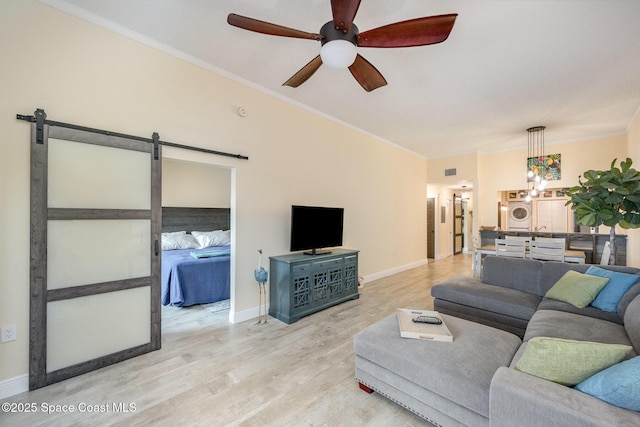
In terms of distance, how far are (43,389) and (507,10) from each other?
4.80 metres

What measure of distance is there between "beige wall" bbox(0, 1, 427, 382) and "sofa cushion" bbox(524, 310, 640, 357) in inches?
115

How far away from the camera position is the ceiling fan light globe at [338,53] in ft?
Result: 5.80

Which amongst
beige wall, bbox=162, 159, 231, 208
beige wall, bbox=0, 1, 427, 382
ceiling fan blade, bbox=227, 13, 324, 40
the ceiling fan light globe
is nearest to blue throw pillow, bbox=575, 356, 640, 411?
the ceiling fan light globe

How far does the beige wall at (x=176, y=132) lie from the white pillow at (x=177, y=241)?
6.86 feet

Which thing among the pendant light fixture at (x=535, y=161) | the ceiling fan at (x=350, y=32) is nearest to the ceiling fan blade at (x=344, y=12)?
the ceiling fan at (x=350, y=32)

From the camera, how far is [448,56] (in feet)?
9.07

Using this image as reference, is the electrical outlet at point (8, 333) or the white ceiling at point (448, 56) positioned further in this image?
the white ceiling at point (448, 56)

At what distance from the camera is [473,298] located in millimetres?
3031

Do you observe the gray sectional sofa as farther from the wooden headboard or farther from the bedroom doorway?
the wooden headboard

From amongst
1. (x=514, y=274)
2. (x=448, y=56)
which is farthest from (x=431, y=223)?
(x=448, y=56)

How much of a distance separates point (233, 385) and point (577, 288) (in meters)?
3.42

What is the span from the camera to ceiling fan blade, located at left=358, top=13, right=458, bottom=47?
1610 millimetres

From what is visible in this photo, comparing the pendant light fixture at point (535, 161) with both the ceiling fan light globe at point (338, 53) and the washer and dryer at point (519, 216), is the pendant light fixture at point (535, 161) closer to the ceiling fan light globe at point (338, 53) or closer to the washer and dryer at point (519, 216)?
the washer and dryer at point (519, 216)

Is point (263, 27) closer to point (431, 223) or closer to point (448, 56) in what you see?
point (448, 56)
